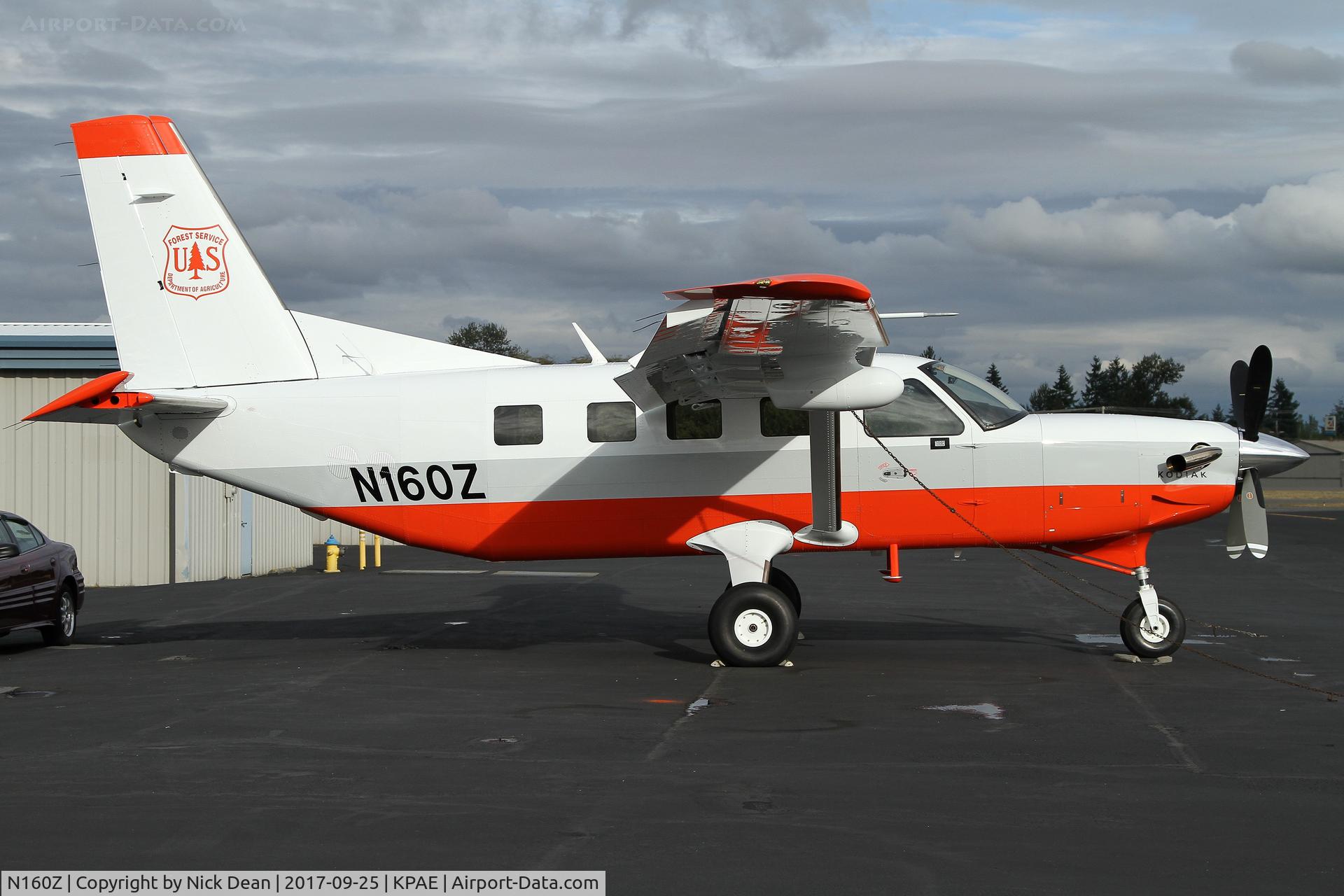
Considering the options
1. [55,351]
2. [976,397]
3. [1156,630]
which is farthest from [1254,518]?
[55,351]

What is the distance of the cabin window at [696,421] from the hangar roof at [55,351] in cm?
1386

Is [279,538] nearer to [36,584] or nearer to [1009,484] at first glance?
[36,584]

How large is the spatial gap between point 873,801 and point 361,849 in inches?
106

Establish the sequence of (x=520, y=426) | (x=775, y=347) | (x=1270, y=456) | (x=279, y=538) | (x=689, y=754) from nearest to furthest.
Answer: (x=689, y=754) < (x=775, y=347) < (x=1270, y=456) < (x=520, y=426) < (x=279, y=538)

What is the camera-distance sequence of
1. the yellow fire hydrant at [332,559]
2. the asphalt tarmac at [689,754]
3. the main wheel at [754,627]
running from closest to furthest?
the asphalt tarmac at [689,754]
the main wheel at [754,627]
the yellow fire hydrant at [332,559]

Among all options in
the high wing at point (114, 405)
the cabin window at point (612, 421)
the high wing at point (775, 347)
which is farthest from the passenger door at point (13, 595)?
the high wing at point (775, 347)

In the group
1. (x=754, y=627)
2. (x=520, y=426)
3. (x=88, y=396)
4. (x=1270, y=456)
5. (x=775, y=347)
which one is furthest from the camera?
(x=520, y=426)

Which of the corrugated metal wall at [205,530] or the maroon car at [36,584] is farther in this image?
the corrugated metal wall at [205,530]

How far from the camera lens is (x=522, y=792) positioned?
6.62m

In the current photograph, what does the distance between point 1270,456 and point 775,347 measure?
522 centimetres

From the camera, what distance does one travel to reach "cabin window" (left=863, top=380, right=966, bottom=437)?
464 inches

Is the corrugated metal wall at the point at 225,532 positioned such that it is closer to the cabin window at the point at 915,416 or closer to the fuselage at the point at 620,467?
the fuselage at the point at 620,467

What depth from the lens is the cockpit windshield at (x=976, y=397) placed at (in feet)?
38.9

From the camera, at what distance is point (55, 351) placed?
21500mm
